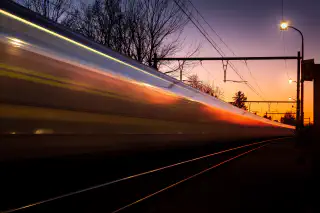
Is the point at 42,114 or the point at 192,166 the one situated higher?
the point at 42,114

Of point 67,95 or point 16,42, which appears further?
point 67,95

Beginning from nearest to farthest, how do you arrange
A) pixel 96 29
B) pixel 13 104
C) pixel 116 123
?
pixel 13 104 → pixel 116 123 → pixel 96 29

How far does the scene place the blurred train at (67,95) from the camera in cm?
307

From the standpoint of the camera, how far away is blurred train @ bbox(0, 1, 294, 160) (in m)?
3.07

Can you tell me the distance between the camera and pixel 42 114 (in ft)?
11.0

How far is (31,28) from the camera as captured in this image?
3453 millimetres

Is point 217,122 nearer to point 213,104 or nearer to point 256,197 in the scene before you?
point 213,104

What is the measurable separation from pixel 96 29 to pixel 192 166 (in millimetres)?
17523

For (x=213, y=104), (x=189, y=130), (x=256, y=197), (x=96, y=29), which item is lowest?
(x=256, y=197)

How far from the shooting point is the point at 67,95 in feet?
12.2

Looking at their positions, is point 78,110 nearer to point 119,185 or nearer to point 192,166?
point 119,185

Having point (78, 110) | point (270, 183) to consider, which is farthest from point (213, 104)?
point (78, 110)

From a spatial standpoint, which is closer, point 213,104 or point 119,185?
point 119,185

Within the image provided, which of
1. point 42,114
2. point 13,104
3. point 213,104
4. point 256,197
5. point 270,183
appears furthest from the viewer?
point 213,104
